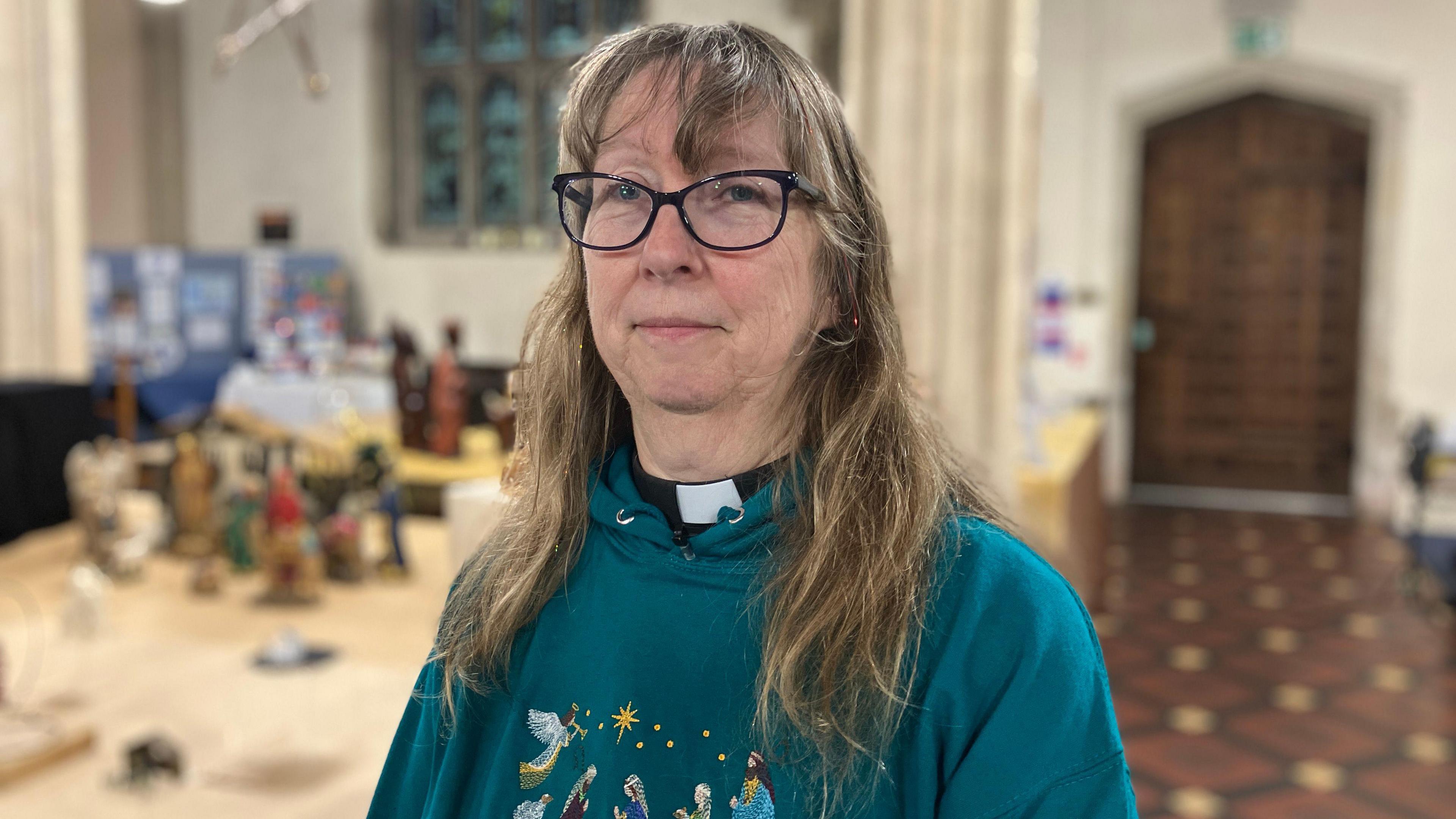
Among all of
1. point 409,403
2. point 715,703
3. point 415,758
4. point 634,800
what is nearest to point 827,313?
point 715,703

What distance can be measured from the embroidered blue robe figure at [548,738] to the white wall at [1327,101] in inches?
300

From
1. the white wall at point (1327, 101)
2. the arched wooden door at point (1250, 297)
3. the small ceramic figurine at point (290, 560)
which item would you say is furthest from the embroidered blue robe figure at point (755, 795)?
the arched wooden door at point (1250, 297)

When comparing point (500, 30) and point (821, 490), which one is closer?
point (821, 490)

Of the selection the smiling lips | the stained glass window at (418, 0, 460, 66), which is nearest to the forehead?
the smiling lips

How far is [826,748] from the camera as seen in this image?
1036mm

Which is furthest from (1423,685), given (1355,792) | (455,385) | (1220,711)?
(455,385)

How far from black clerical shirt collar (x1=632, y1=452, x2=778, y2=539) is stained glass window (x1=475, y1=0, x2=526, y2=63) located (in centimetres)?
1136

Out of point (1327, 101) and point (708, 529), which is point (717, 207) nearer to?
point (708, 529)

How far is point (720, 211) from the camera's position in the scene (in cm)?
105

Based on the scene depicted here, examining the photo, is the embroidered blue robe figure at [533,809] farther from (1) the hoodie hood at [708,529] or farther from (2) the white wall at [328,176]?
(2) the white wall at [328,176]

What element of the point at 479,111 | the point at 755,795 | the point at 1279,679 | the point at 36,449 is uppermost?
the point at 479,111

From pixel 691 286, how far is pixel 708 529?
24cm

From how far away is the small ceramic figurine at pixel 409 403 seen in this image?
523 cm

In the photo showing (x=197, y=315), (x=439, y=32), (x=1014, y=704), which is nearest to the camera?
(x=1014, y=704)
